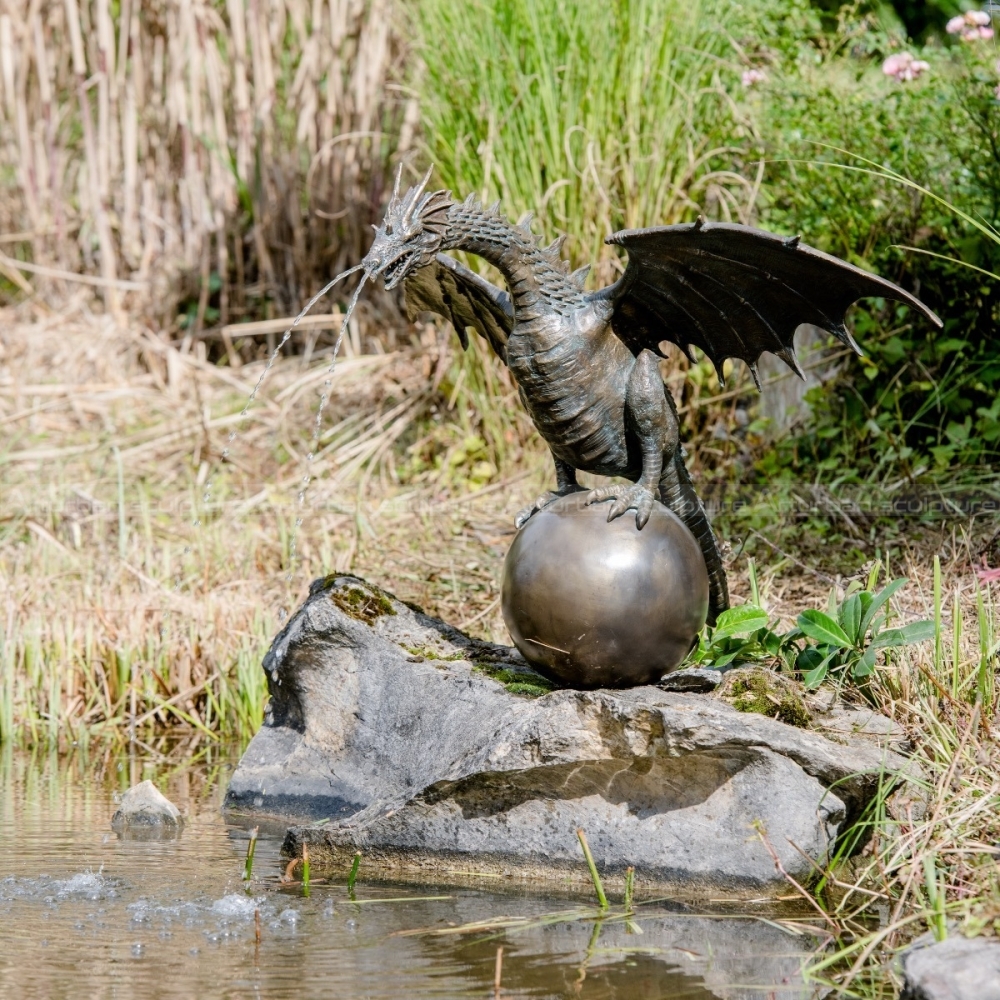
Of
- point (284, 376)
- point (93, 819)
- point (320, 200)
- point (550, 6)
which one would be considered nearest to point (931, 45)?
point (550, 6)

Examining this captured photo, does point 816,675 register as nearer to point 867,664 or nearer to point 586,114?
point 867,664

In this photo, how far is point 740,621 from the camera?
4059 mm

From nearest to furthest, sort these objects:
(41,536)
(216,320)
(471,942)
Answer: (471,942) < (41,536) < (216,320)

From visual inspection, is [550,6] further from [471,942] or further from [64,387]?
[471,942]

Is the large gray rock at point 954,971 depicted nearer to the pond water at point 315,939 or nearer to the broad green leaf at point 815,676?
the pond water at point 315,939

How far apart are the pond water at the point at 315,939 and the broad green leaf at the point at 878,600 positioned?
104 centimetres

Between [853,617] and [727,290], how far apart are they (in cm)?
103

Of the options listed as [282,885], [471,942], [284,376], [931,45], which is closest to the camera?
[471,942]

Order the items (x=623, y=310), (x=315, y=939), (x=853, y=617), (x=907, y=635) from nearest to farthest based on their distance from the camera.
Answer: (x=315, y=939) → (x=907, y=635) → (x=853, y=617) → (x=623, y=310)

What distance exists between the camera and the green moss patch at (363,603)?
430cm

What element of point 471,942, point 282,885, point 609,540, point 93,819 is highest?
point 609,540

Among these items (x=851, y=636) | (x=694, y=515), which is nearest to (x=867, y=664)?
(x=851, y=636)

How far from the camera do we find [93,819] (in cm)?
408

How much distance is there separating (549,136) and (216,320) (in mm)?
3169
